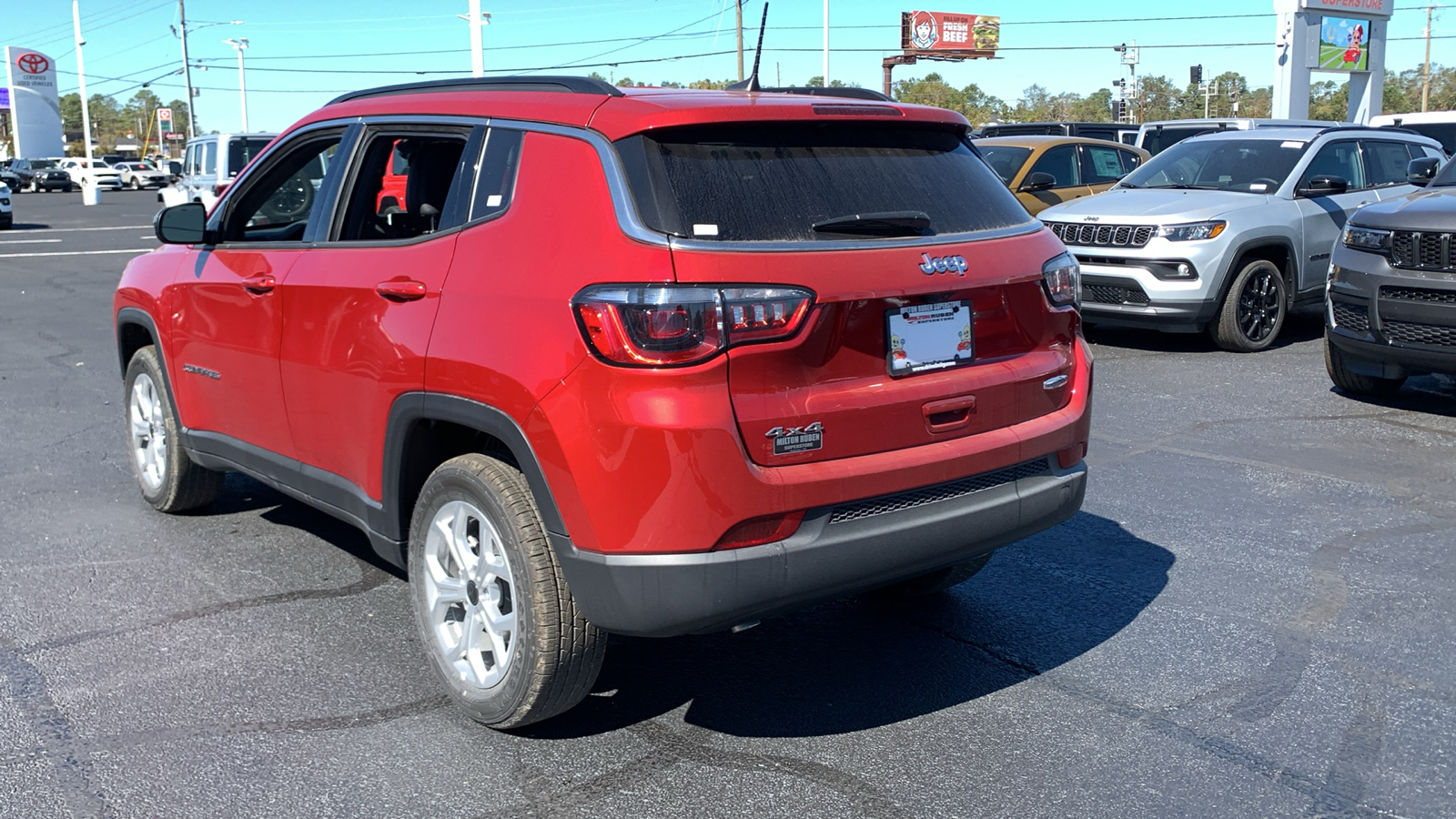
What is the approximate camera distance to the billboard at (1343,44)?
1208 inches

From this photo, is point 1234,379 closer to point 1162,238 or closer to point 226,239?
point 1162,238

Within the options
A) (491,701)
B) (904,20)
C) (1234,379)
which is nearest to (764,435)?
(491,701)

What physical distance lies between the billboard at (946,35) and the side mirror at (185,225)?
7305cm

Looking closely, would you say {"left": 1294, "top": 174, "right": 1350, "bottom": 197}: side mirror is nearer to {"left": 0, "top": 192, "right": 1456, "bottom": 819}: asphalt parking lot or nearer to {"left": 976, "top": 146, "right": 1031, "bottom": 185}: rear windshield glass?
{"left": 976, "top": 146, "right": 1031, "bottom": 185}: rear windshield glass

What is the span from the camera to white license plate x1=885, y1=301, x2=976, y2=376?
3289mm

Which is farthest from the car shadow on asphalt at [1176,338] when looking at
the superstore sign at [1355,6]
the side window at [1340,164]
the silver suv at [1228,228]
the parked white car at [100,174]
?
the parked white car at [100,174]

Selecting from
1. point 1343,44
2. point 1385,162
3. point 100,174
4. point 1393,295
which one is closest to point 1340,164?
point 1385,162

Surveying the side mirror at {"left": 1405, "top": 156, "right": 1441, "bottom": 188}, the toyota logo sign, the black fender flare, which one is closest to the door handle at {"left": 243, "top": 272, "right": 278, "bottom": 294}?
the black fender flare

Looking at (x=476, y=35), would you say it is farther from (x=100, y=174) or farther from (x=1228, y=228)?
(x=100, y=174)

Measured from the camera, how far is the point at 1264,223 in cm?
1009

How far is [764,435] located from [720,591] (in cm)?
39

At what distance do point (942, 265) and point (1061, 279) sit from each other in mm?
594

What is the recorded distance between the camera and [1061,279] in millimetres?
3787

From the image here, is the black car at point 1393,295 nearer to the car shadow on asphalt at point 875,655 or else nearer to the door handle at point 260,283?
the car shadow on asphalt at point 875,655
